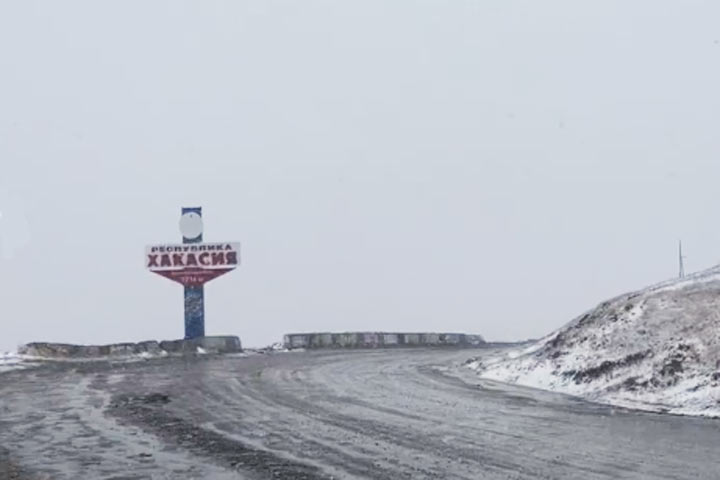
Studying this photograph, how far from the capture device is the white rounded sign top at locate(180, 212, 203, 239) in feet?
139

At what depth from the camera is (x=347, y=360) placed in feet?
98.8

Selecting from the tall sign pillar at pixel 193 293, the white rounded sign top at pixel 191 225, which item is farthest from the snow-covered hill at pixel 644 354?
the white rounded sign top at pixel 191 225

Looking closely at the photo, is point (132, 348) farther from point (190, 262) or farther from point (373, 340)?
point (373, 340)

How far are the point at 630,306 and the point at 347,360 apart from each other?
10.4 metres

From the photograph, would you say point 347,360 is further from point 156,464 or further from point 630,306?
point 156,464

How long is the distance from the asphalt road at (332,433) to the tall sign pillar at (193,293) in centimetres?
1910

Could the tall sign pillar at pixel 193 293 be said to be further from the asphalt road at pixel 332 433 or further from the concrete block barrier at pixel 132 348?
the asphalt road at pixel 332 433

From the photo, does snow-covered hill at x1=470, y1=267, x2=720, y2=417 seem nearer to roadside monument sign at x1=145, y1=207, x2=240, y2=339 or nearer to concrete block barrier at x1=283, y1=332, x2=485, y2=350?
roadside monument sign at x1=145, y1=207, x2=240, y2=339

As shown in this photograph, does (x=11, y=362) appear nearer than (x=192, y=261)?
Yes

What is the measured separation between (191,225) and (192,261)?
1466 millimetres

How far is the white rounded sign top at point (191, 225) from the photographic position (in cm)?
4222

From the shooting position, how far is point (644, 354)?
19.5 m

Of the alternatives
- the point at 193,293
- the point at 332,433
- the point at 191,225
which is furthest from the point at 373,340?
the point at 332,433

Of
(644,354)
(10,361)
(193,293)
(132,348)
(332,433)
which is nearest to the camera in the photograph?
(332,433)
